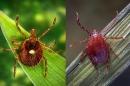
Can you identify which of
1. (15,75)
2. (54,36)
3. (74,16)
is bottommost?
(15,75)

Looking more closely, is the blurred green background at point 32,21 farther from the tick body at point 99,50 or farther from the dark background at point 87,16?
the tick body at point 99,50

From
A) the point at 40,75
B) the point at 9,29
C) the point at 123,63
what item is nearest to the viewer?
the point at 123,63

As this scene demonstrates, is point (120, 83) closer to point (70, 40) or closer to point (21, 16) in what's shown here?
point (70, 40)

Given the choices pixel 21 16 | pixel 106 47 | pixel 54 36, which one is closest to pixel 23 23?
pixel 21 16

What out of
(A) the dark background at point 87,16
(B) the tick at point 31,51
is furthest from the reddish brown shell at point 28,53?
(A) the dark background at point 87,16

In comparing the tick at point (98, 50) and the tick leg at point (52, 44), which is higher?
the tick at point (98, 50)

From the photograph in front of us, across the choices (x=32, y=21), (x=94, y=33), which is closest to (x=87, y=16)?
(x=94, y=33)

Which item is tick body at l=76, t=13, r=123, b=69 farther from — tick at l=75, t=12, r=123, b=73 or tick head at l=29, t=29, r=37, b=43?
tick head at l=29, t=29, r=37, b=43
